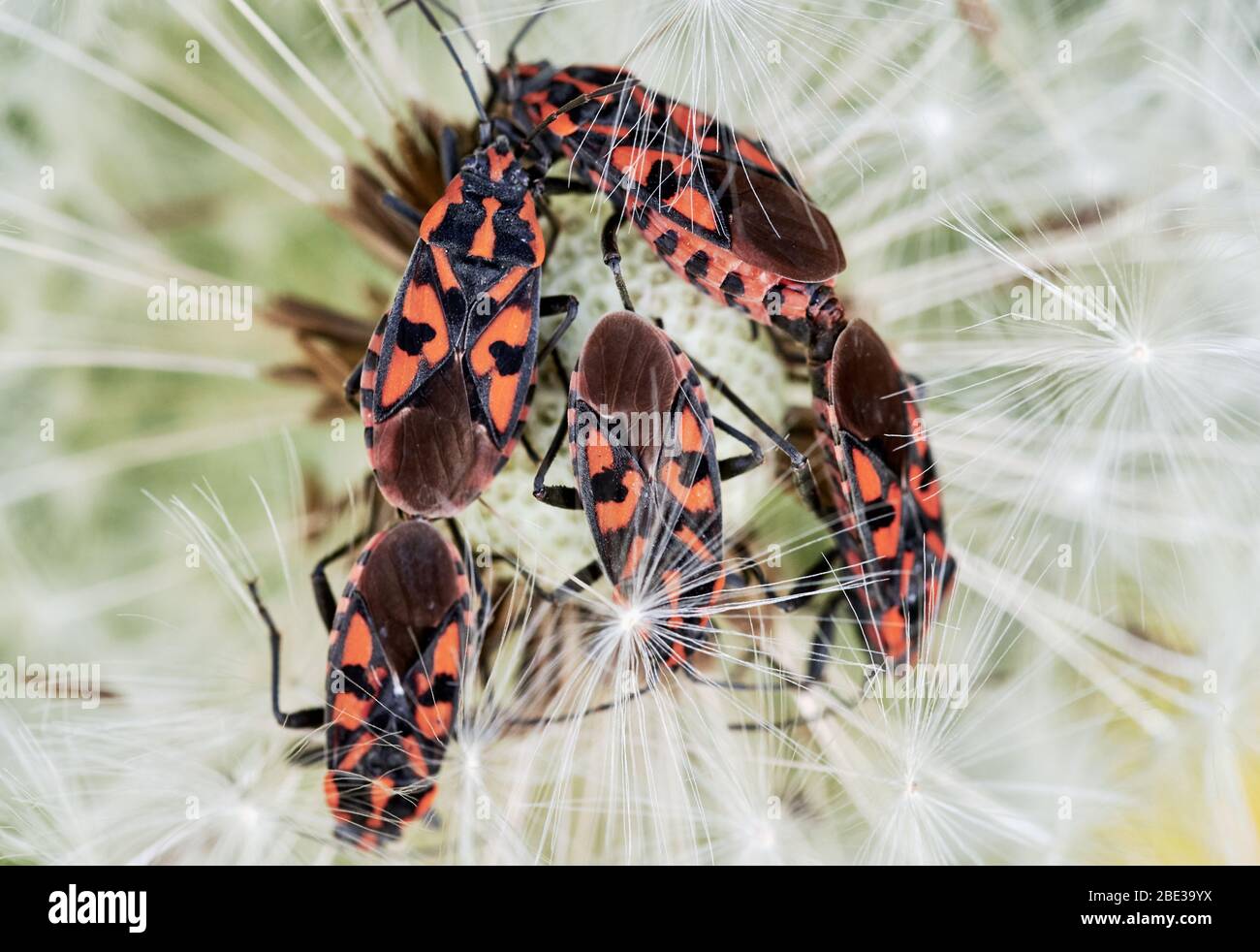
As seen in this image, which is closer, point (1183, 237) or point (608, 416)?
point (608, 416)

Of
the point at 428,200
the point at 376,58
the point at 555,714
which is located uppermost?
the point at 376,58

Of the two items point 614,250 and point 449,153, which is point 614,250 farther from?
point 449,153

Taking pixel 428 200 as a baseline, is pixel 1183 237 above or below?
below

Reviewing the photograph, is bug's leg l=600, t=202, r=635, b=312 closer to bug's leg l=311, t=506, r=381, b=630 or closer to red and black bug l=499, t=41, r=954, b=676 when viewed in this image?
red and black bug l=499, t=41, r=954, b=676

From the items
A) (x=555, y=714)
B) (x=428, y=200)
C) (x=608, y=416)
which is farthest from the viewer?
(x=428, y=200)

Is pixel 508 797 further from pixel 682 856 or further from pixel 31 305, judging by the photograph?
pixel 31 305

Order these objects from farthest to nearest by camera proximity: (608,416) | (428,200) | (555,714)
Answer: (428,200) → (555,714) → (608,416)

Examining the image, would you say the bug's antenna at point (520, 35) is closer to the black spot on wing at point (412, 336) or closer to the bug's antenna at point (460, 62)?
the bug's antenna at point (460, 62)

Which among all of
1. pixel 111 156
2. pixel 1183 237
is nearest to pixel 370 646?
pixel 111 156

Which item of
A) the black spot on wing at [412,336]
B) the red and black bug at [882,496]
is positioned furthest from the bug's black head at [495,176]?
the red and black bug at [882,496]
